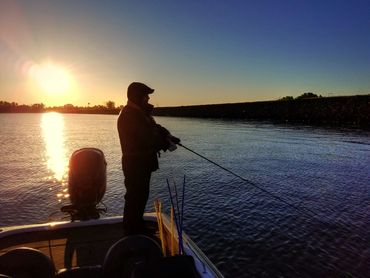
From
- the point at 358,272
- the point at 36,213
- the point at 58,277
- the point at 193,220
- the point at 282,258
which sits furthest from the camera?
the point at 36,213

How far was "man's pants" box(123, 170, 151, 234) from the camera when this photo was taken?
20.8ft

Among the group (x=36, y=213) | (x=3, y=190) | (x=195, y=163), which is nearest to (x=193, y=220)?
(x=36, y=213)

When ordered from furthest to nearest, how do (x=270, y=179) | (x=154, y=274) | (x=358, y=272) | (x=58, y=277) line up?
1. (x=270, y=179)
2. (x=358, y=272)
3. (x=58, y=277)
4. (x=154, y=274)

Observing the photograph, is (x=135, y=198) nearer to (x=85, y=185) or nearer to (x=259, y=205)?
(x=85, y=185)

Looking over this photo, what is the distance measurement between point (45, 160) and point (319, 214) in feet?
76.5

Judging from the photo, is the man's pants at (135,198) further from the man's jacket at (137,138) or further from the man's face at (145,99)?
the man's face at (145,99)

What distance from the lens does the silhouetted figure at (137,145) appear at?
6.16m

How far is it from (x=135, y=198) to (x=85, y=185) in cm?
263

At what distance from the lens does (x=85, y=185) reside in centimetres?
859

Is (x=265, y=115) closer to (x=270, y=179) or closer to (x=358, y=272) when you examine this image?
(x=270, y=179)

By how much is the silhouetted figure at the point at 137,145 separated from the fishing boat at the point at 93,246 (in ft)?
1.39

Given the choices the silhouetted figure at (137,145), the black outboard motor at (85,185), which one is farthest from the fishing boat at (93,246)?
the silhouetted figure at (137,145)

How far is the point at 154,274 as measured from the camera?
3.44 metres

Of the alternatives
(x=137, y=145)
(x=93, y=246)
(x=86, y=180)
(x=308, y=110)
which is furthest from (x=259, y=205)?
(x=308, y=110)
